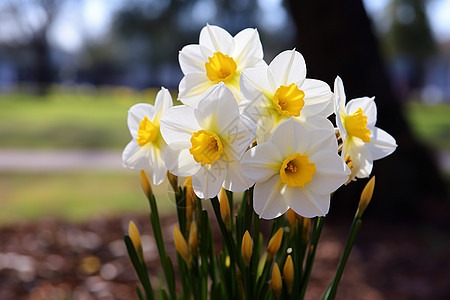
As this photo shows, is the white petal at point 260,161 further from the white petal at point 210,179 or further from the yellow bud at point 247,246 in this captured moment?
the yellow bud at point 247,246

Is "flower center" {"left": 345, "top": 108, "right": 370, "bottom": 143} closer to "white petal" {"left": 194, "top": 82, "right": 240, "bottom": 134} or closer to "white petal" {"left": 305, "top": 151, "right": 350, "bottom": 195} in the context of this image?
"white petal" {"left": 305, "top": 151, "right": 350, "bottom": 195}

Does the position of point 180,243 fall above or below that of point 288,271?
above

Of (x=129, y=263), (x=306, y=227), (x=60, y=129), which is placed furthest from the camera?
(x=60, y=129)

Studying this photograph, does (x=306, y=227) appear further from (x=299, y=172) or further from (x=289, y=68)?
(x=289, y=68)

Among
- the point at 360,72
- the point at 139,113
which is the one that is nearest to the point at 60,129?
the point at 360,72

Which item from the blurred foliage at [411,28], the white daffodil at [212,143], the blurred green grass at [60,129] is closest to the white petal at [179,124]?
the white daffodil at [212,143]

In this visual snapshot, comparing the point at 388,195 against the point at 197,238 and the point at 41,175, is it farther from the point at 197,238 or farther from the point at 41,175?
the point at 41,175
